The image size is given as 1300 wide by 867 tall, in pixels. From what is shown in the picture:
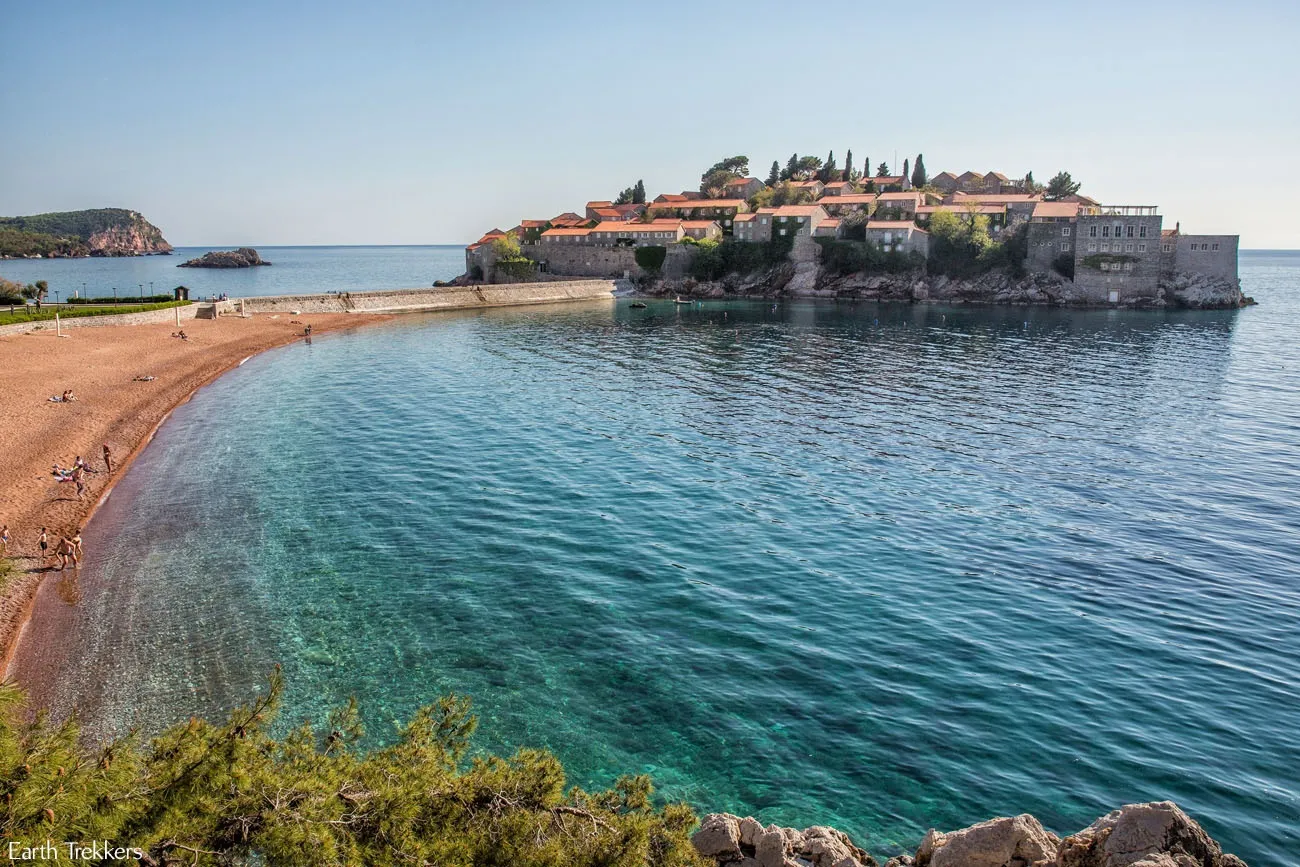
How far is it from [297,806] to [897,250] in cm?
12007

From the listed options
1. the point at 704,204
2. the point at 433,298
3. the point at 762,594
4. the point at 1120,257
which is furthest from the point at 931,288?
the point at 762,594

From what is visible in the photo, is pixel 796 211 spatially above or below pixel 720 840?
above

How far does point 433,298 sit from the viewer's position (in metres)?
106

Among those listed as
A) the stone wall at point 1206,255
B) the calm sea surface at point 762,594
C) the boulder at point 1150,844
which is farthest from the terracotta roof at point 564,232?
the boulder at point 1150,844

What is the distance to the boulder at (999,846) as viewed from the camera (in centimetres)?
1077

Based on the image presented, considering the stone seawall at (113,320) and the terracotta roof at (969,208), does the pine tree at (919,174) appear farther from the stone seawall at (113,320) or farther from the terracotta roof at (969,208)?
the stone seawall at (113,320)

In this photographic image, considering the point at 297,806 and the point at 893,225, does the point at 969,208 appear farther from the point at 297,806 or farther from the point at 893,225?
the point at 297,806

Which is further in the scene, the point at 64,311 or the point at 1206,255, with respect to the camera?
the point at 1206,255

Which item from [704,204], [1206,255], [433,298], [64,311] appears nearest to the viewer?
[64,311]

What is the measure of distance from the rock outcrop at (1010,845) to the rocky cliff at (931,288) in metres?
110

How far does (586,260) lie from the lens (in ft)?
439

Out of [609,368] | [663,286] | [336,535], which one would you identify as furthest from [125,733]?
[663,286]

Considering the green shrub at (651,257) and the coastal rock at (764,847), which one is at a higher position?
the green shrub at (651,257)

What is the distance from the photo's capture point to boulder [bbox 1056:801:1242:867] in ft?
32.8
